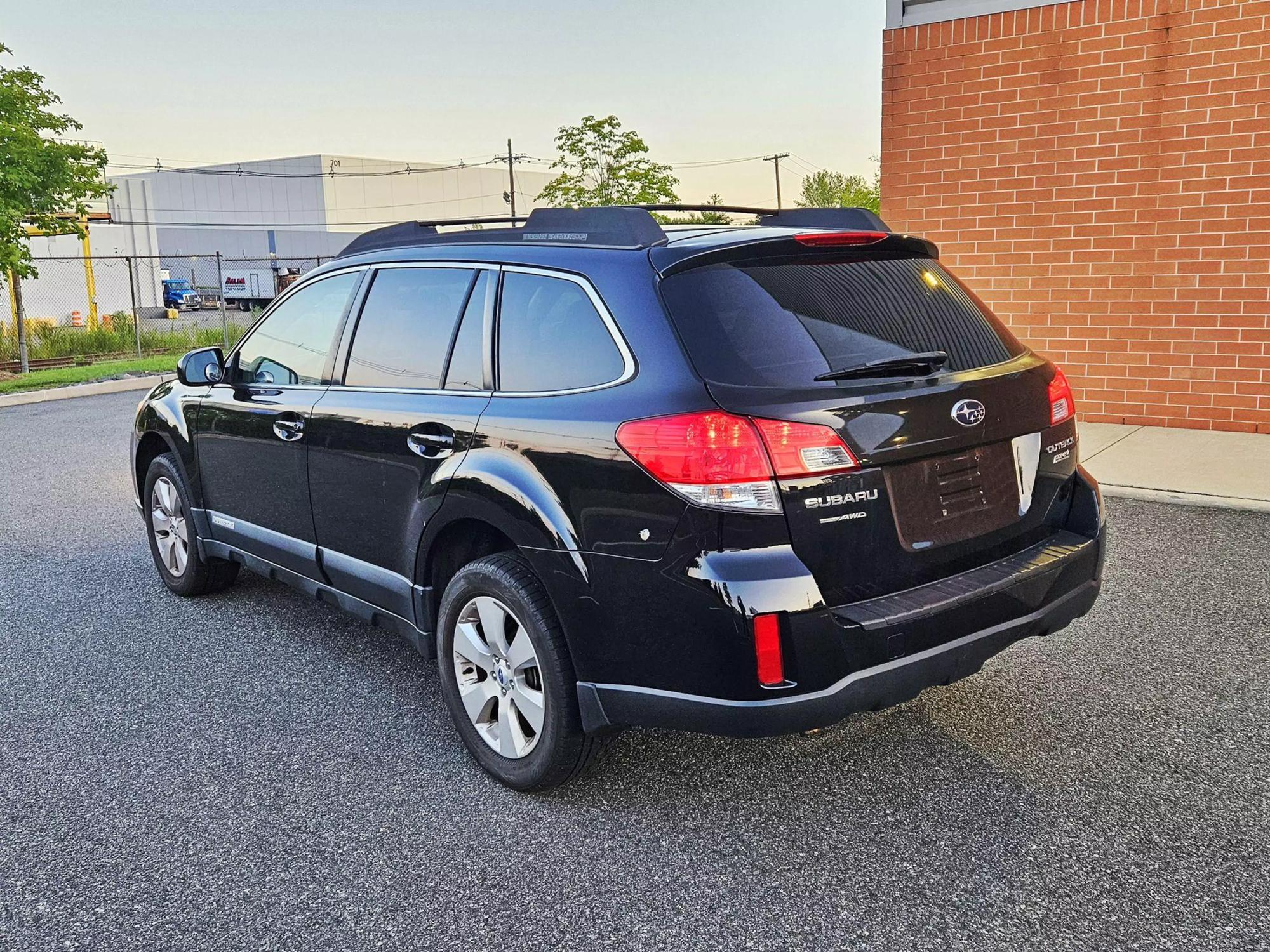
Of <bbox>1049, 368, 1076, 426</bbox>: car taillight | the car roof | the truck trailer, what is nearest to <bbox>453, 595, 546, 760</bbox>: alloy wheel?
the car roof

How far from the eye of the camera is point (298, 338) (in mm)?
4945

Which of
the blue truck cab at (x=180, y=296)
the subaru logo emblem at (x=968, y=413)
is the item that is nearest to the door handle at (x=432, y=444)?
the subaru logo emblem at (x=968, y=413)

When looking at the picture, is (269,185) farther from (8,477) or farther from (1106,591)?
(1106,591)

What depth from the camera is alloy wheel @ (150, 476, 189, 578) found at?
232 inches

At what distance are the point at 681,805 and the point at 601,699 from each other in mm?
553

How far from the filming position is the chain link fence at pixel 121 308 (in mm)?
23438

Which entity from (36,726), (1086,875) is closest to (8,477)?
(36,726)

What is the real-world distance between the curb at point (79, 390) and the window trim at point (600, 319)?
1435 centimetres

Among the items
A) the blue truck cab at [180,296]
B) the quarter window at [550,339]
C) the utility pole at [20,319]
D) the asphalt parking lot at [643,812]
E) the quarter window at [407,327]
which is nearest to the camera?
the asphalt parking lot at [643,812]

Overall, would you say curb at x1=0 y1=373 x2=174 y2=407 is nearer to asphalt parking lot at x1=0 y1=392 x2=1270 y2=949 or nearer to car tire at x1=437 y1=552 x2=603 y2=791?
asphalt parking lot at x1=0 y1=392 x2=1270 y2=949

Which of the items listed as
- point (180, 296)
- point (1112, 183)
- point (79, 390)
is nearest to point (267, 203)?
point (180, 296)

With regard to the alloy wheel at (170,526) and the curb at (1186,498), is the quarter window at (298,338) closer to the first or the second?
the alloy wheel at (170,526)

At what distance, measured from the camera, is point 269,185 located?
90.6m

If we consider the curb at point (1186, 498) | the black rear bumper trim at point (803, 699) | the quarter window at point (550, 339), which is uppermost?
the quarter window at point (550, 339)
